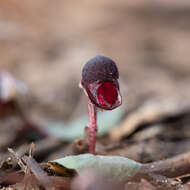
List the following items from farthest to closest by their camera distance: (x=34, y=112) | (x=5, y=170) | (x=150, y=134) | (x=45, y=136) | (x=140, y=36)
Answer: (x=140, y=36), (x=34, y=112), (x=45, y=136), (x=150, y=134), (x=5, y=170)

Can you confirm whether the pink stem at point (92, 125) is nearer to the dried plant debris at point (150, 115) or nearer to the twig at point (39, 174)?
the twig at point (39, 174)

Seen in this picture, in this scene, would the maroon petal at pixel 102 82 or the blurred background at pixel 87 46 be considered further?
the blurred background at pixel 87 46

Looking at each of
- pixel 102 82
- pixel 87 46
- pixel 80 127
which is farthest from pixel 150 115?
pixel 87 46

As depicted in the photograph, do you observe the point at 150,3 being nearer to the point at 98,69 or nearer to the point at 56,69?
the point at 56,69

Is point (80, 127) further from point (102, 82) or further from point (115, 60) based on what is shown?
point (115, 60)

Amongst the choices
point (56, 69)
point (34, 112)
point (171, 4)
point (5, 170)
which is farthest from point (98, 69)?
point (171, 4)

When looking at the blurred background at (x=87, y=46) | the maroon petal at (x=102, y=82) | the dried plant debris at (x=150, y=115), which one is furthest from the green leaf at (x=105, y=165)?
the blurred background at (x=87, y=46)
